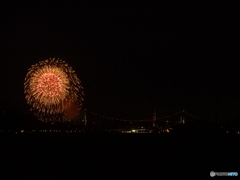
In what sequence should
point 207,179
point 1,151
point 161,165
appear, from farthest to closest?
point 1,151
point 161,165
point 207,179

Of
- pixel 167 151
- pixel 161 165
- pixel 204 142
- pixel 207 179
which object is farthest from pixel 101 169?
pixel 204 142

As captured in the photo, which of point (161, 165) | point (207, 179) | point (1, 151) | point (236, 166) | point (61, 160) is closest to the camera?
point (207, 179)

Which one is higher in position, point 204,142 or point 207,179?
point 204,142

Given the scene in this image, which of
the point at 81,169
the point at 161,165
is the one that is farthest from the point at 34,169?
the point at 161,165

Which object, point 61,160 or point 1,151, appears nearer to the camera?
point 61,160

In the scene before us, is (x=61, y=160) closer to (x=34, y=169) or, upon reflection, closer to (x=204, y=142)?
(x=34, y=169)

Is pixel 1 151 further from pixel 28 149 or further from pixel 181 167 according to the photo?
pixel 181 167
